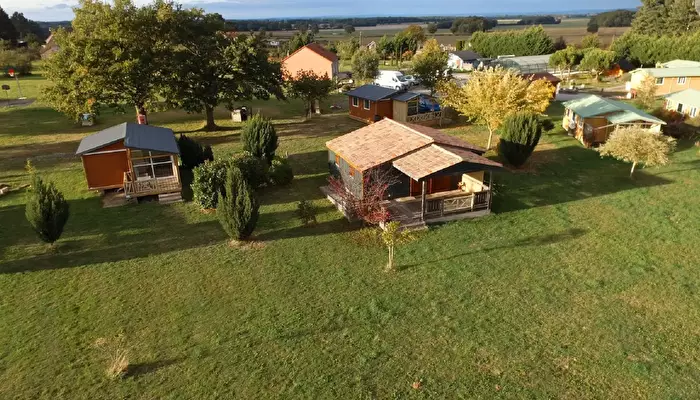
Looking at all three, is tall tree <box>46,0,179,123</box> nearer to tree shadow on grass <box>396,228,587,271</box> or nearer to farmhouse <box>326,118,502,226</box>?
farmhouse <box>326,118,502,226</box>

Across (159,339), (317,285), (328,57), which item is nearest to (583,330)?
(317,285)

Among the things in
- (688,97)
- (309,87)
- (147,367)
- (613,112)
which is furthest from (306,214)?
(688,97)

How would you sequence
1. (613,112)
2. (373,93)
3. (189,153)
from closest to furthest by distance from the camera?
(189,153)
(613,112)
(373,93)

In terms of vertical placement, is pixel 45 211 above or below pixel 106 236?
above

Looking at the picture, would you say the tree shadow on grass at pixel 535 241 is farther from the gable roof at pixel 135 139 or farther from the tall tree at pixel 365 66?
the tall tree at pixel 365 66

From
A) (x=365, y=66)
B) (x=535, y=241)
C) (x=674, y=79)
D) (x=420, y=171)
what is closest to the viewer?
(x=535, y=241)

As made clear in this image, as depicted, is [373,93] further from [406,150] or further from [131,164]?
[131,164]

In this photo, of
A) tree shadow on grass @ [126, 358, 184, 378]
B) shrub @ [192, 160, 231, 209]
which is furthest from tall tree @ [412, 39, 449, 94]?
tree shadow on grass @ [126, 358, 184, 378]

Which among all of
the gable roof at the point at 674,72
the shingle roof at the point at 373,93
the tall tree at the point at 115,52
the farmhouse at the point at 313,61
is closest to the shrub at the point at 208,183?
the tall tree at the point at 115,52
